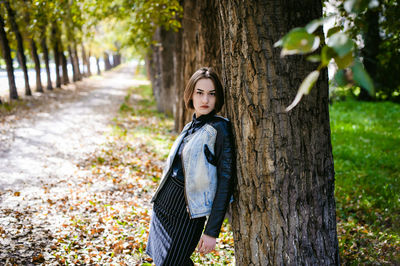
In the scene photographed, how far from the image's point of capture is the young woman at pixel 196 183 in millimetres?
2075

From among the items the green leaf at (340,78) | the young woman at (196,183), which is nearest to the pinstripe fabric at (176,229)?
the young woman at (196,183)

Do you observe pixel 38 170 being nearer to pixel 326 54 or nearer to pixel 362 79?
pixel 326 54

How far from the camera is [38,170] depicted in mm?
6281

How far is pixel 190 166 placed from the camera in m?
2.13

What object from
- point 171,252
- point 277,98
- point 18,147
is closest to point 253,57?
point 277,98

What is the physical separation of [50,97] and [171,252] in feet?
57.7

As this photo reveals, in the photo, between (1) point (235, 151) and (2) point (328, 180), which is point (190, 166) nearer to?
(1) point (235, 151)

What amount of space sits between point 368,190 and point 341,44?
509cm

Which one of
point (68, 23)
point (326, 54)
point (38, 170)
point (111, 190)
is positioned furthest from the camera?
point (68, 23)

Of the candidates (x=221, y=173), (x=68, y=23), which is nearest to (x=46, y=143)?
(x=221, y=173)

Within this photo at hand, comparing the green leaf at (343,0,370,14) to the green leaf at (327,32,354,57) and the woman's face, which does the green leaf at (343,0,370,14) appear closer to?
the green leaf at (327,32,354,57)

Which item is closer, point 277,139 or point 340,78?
point 340,78

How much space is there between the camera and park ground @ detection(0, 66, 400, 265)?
352cm

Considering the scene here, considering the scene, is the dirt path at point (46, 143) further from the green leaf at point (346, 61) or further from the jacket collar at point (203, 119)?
the green leaf at point (346, 61)
